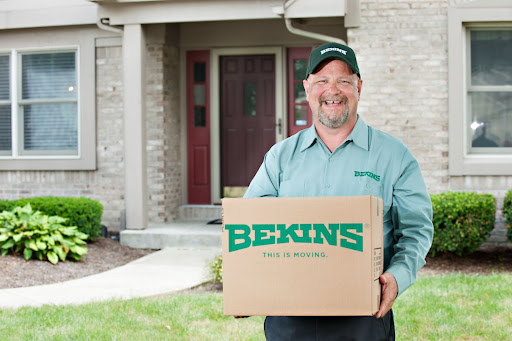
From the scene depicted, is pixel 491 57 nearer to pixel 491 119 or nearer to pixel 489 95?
pixel 489 95

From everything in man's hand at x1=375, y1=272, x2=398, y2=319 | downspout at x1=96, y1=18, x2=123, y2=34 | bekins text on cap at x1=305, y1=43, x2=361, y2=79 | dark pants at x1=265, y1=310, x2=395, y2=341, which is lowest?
dark pants at x1=265, y1=310, x2=395, y2=341

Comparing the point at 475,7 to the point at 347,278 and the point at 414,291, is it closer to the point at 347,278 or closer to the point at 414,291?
the point at 414,291

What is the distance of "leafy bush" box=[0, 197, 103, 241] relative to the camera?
308 inches

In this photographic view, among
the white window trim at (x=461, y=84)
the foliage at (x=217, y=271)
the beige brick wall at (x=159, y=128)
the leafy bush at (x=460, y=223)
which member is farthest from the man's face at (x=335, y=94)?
the beige brick wall at (x=159, y=128)

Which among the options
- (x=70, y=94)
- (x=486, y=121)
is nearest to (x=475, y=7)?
(x=486, y=121)

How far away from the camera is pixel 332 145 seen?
2371 millimetres

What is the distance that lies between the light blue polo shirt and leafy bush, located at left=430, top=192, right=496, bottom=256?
4559 millimetres

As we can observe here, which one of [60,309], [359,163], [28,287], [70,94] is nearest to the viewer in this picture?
[359,163]

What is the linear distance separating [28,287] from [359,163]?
4.41 m

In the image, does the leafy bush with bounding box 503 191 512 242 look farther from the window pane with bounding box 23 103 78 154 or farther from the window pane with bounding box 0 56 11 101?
the window pane with bounding box 0 56 11 101

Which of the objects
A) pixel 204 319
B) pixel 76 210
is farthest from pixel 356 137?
pixel 76 210

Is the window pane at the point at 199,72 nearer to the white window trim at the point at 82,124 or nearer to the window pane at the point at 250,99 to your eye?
the window pane at the point at 250,99

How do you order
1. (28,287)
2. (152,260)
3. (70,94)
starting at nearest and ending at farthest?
(28,287) < (152,260) < (70,94)

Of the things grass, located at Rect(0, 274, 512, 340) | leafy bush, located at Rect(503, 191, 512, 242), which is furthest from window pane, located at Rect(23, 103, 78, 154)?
leafy bush, located at Rect(503, 191, 512, 242)
